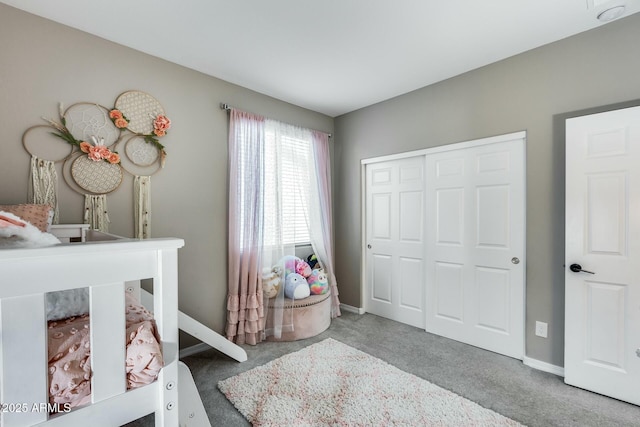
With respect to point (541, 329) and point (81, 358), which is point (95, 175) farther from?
point (541, 329)

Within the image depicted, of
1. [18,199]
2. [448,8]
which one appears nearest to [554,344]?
[448,8]

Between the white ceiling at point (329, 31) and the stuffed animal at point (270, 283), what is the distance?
1.91m

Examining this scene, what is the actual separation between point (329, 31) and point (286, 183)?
152cm

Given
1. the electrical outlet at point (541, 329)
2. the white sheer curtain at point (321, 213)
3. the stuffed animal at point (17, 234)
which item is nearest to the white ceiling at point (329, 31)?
the white sheer curtain at point (321, 213)

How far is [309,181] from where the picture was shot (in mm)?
3320

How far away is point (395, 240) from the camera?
10.9ft

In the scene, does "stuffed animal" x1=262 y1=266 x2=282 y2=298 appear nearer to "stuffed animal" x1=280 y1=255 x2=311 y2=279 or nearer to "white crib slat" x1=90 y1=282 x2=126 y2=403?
"stuffed animal" x1=280 y1=255 x2=311 y2=279

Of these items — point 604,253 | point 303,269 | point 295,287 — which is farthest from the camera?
point 303,269

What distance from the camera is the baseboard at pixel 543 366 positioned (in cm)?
217

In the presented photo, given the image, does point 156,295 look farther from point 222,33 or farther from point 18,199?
point 222,33

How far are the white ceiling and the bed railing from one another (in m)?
1.72

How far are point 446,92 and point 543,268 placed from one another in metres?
1.80

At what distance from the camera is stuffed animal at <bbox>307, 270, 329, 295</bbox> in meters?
3.08

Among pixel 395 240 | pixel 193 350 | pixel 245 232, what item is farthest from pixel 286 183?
pixel 193 350
